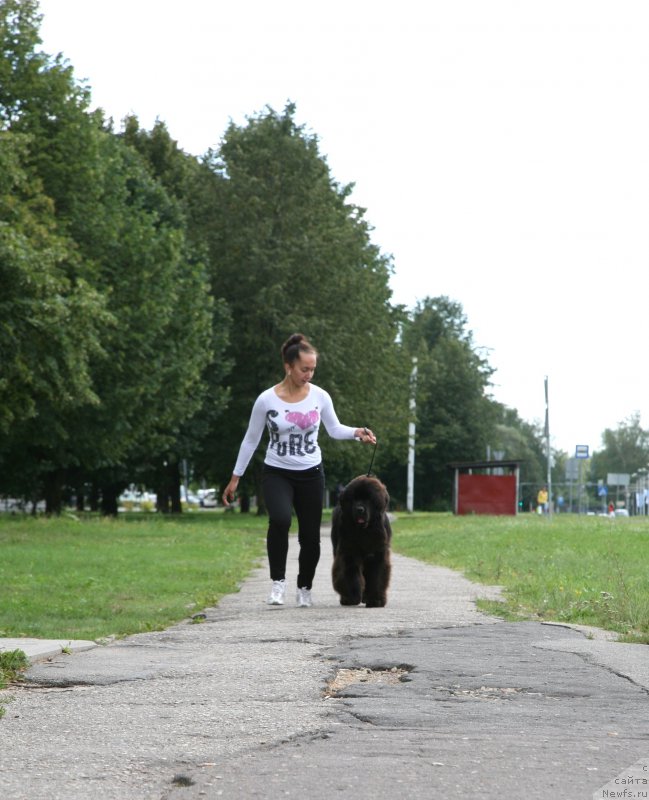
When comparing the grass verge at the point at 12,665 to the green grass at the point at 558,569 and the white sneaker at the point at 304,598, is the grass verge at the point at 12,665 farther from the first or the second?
the white sneaker at the point at 304,598

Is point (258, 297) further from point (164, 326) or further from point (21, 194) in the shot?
point (21, 194)

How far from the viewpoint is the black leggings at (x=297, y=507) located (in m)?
11.2

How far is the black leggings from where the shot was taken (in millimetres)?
11172

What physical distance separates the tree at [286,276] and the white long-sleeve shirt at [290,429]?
37.2m

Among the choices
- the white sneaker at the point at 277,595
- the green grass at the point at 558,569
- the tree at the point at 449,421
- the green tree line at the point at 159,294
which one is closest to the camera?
the green grass at the point at 558,569

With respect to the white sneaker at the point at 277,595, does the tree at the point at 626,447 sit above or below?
above

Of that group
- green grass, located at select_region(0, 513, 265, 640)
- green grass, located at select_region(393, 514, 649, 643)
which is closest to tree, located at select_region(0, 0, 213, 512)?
green grass, located at select_region(0, 513, 265, 640)

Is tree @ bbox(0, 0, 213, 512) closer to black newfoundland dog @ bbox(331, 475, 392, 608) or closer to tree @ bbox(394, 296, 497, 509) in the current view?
black newfoundland dog @ bbox(331, 475, 392, 608)

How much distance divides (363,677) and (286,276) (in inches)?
1692

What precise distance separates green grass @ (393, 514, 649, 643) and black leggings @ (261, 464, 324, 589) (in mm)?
1500

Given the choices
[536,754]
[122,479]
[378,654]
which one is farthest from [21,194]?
[536,754]

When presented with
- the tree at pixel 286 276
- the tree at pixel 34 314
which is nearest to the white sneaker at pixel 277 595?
the tree at pixel 34 314

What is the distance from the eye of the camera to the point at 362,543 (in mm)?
11070

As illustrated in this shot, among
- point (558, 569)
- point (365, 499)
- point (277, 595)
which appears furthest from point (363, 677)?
point (558, 569)
